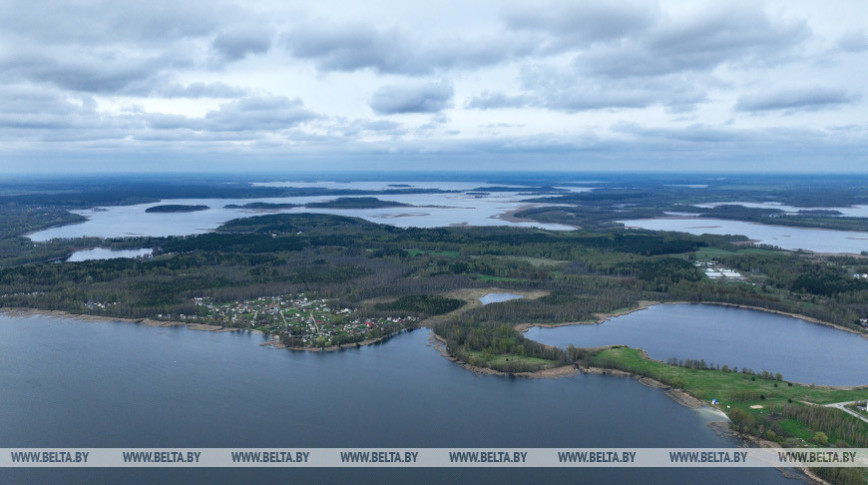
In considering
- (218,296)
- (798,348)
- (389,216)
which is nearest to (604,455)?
(798,348)

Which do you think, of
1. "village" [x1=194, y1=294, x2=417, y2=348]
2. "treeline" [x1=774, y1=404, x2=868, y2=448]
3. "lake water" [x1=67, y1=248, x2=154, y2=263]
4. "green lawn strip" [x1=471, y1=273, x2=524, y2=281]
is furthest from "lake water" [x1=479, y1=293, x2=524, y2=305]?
"lake water" [x1=67, y1=248, x2=154, y2=263]

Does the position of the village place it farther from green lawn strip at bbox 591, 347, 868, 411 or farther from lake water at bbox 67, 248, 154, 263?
lake water at bbox 67, 248, 154, 263

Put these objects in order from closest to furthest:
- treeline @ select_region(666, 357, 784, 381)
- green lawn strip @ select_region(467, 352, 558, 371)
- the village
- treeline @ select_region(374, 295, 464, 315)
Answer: treeline @ select_region(666, 357, 784, 381) → green lawn strip @ select_region(467, 352, 558, 371) → the village → treeline @ select_region(374, 295, 464, 315)

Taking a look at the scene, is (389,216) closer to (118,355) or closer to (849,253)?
(849,253)

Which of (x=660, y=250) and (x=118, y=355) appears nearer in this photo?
(x=118, y=355)

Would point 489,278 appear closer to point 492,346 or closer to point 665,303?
point 665,303

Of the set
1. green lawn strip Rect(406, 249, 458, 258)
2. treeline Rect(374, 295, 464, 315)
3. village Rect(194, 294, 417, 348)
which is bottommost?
village Rect(194, 294, 417, 348)

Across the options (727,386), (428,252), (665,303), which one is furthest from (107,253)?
(727,386)
